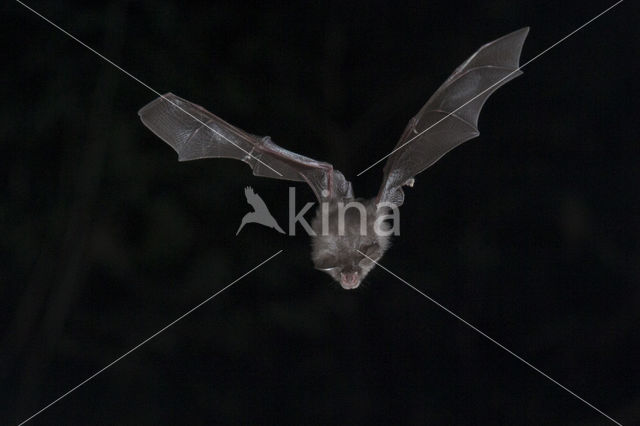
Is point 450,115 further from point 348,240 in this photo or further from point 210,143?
point 210,143

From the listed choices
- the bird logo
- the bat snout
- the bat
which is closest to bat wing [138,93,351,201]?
the bat

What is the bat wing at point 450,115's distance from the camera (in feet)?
6.75

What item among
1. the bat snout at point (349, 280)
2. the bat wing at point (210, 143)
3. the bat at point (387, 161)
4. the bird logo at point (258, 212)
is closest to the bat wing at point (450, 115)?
the bat at point (387, 161)

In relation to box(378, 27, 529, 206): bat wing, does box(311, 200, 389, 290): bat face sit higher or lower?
lower

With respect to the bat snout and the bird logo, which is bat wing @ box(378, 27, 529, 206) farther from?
the bird logo

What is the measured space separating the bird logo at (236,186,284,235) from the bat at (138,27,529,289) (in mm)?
155

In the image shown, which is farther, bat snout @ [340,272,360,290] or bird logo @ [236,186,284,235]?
bird logo @ [236,186,284,235]

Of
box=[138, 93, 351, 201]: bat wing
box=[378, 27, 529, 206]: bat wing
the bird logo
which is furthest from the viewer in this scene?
the bird logo

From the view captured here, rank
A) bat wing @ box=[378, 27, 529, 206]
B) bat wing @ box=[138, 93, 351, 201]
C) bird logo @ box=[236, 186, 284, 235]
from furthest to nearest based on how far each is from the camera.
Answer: bird logo @ box=[236, 186, 284, 235] < bat wing @ box=[138, 93, 351, 201] < bat wing @ box=[378, 27, 529, 206]

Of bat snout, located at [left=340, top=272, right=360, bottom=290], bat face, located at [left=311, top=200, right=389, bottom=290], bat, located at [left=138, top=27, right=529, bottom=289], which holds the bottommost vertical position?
bat snout, located at [left=340, top=272, right=360, bottom=290]

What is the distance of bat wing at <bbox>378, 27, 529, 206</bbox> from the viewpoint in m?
2.06

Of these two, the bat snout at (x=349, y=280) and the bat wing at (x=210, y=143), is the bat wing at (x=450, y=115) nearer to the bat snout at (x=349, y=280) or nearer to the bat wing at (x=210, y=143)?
the bat wing at (x=210, y=143)

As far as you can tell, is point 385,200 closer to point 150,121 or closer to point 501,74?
point 501,74

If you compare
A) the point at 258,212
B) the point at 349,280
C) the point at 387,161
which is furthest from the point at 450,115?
the point at 258,212
